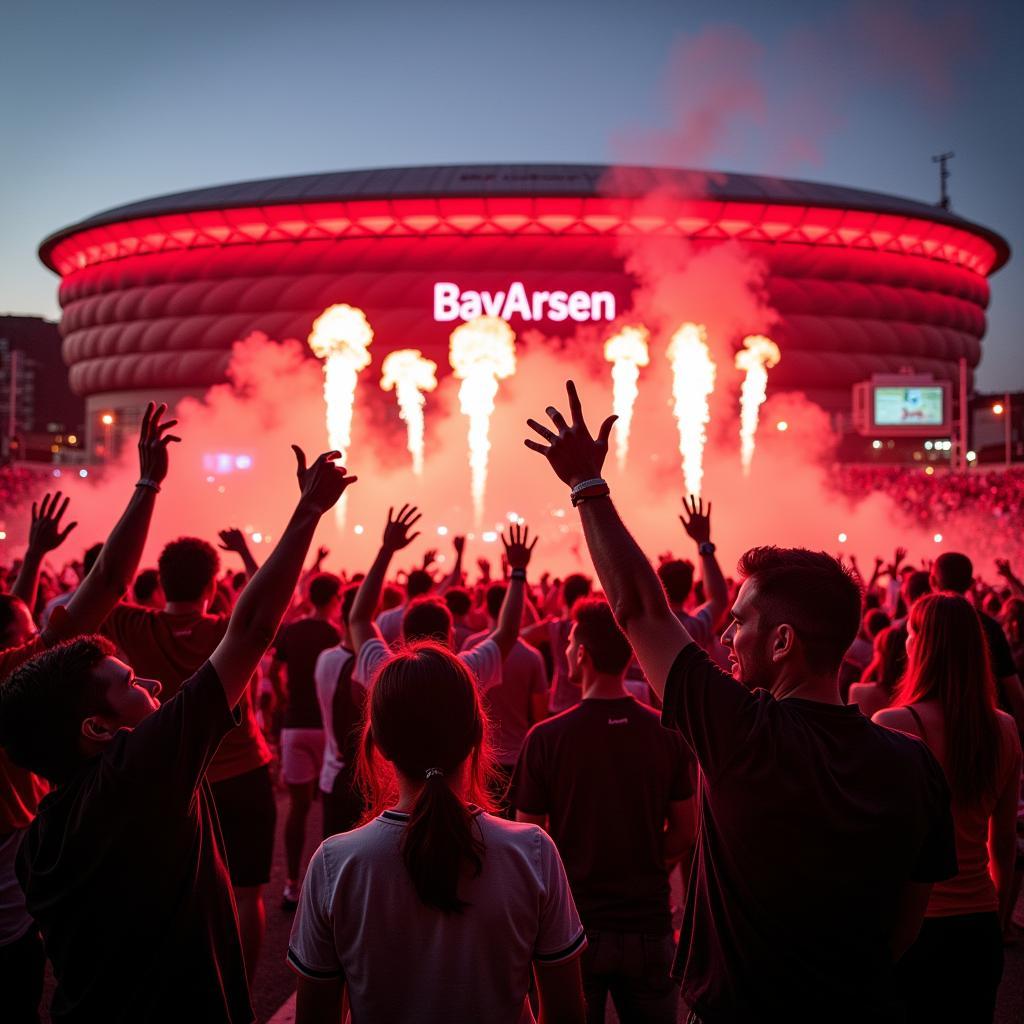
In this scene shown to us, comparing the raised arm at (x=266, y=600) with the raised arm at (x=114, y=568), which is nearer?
the raised arm at (x=266, y=600)

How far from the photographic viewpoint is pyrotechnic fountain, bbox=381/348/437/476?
47875 millimetres

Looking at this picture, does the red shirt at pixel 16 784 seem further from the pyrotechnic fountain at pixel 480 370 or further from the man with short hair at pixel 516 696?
the pyrotechnic fountain at pixel 480 370

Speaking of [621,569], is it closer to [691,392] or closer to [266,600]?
[266,600]

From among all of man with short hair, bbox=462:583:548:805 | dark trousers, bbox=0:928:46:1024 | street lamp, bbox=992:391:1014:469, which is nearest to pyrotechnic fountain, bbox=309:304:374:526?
street lamp, bbox=992:391:1014:469

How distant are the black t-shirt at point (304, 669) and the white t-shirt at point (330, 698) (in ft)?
2.72

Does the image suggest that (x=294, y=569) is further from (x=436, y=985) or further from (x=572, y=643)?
(x=572, y=643)

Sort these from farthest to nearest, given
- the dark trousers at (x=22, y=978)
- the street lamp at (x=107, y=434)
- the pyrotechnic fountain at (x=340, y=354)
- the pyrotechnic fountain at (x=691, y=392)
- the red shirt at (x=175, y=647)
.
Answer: the street lamp at (x=107, y=434), the pyrotechnic fountain at (x=340, y=354), the pyrotechnic fountain at (x=691, y=392), the red shirt at (x=175, y=647), the dark trousers at (x=22, y=978)

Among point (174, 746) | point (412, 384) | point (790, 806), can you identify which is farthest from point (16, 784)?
point (412, 384)

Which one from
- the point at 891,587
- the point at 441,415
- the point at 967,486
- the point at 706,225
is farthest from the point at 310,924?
the point at 706,225

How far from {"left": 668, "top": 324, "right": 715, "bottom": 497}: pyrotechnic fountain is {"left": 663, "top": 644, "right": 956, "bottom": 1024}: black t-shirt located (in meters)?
38.4

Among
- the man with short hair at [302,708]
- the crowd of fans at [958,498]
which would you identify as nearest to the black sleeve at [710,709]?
the man with short hair at [302,708]

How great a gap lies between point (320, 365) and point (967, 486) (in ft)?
94.8

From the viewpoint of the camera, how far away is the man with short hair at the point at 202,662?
5324 millimetres

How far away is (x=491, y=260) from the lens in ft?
166
